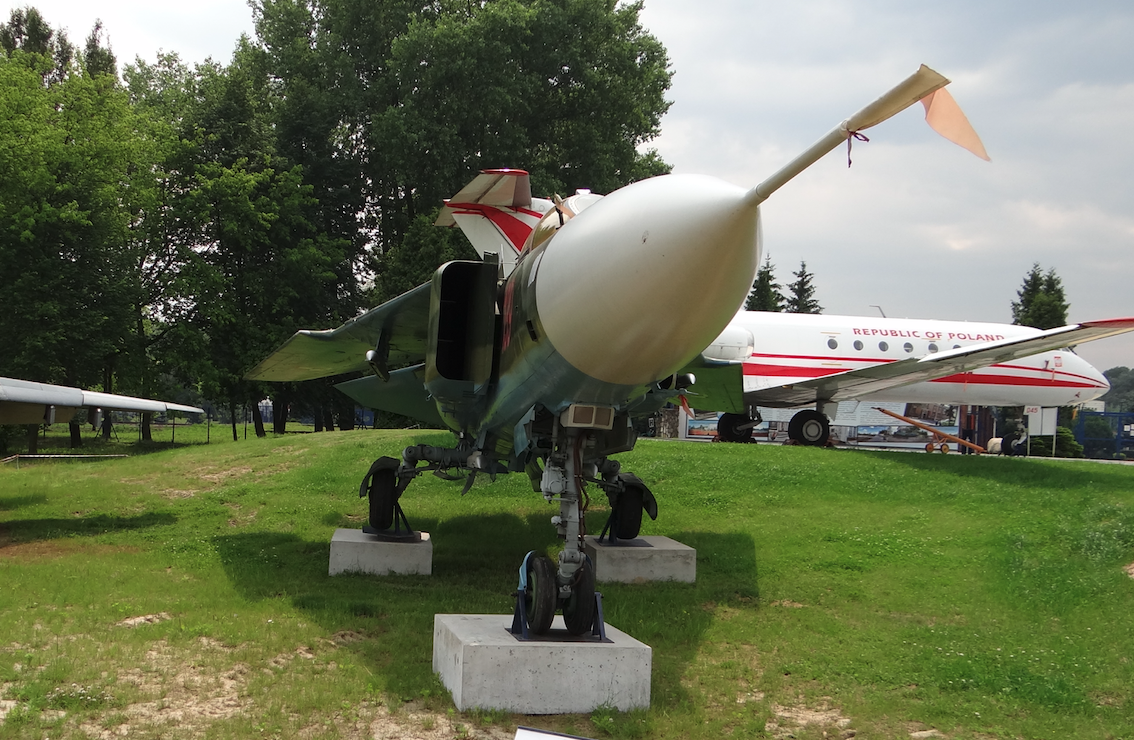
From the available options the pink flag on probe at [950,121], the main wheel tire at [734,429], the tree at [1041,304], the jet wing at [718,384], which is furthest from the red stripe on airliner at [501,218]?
the tree at [1041,304]

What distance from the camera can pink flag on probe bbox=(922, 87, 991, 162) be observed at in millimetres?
3416

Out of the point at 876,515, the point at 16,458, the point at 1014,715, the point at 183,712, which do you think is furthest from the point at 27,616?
A: the point at 16,458

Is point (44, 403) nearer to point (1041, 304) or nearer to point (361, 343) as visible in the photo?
point (361, 343)

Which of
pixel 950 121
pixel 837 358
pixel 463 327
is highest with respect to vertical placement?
pixel 837 358

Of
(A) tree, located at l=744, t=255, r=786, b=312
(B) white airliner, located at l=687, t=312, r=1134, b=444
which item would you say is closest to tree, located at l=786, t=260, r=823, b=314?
(A) tree, located at l=744, t=255, r=786, b=312

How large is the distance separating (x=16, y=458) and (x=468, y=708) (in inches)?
781

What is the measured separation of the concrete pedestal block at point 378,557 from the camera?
8820mm

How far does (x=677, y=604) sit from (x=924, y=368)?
8.09 m

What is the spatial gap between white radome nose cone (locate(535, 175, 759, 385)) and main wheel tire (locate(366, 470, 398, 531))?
16.9 feet

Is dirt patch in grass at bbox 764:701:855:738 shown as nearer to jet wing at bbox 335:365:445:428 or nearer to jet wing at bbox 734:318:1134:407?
jet wing at bbox 335:365:445:428

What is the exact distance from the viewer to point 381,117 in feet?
99.9

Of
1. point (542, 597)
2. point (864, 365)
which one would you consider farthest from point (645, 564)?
point (864, 365)

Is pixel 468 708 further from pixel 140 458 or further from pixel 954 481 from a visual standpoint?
pixel 140 458

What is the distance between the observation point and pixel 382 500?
9.52 metres
